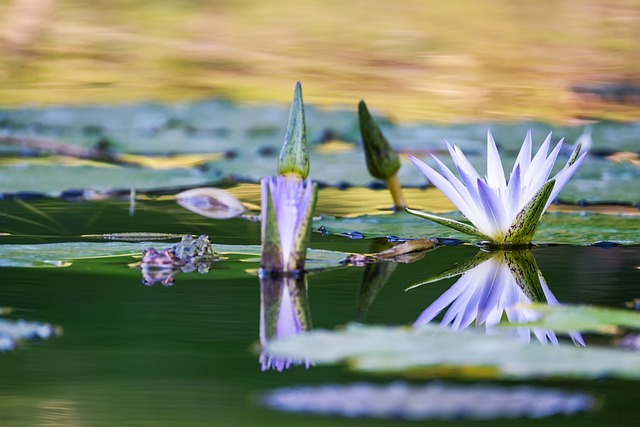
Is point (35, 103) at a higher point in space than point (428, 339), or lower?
higher

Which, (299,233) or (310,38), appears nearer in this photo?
(299,233)

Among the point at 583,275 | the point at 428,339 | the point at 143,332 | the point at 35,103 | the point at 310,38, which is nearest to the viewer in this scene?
the point at 428,339

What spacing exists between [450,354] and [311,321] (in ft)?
1.23

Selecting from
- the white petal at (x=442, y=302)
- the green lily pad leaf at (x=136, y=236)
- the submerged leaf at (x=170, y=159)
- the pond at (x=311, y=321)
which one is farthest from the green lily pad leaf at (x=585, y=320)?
the submerged leaf at (x=170, y=159)

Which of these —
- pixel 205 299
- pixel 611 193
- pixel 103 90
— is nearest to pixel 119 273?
pixel 205 299

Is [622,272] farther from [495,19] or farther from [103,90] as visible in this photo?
[495,19]

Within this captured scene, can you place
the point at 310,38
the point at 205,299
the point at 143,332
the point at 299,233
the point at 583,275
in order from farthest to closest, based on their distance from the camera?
the point at 310,38, the point at 583,275, the point at 299,233, the point at 205,299, the point at 143,332

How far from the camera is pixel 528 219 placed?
2.17 metres

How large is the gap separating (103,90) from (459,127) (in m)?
2.69

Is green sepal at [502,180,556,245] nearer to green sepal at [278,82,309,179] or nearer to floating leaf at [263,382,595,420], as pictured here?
green sepal at [278,82,309,179]

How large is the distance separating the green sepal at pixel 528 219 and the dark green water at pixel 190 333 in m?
0.06

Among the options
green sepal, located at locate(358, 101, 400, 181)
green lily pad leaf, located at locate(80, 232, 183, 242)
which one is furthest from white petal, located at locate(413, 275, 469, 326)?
green sepal, located at locate(358, 101, 400, 181)

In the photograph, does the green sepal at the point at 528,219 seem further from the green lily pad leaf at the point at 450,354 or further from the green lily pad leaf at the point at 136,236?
the green lily pad leaf at the point at 450,354

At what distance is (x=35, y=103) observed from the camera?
21.3 feet
